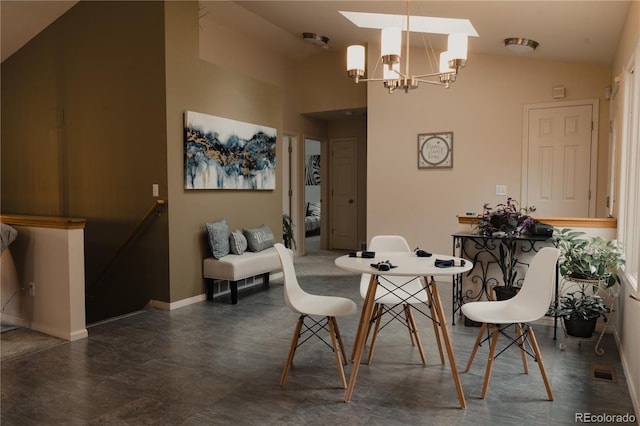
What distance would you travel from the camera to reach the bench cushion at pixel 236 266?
4.80m

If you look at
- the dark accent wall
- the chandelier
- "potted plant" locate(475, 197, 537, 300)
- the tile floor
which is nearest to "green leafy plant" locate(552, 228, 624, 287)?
"potted plant" locate(475, 197, 537, 300)

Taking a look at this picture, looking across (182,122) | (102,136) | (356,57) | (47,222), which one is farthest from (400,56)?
(102,136)

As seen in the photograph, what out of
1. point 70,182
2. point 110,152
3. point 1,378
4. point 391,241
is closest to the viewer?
point 1,378

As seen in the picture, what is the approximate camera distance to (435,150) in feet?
19.6

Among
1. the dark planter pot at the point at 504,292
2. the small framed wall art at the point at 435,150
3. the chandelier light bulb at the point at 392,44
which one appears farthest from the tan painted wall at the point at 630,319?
the small framed wall art at the point at 435,150

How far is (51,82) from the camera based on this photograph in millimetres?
5555

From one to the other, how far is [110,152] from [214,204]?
1204mm

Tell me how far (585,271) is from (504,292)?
63 centimetres

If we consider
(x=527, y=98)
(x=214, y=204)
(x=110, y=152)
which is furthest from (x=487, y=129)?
(x=110, y=152)

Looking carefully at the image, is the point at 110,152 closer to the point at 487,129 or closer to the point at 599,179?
the point at 487,129

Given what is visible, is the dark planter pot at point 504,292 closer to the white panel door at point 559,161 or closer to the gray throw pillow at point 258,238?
the white panel door at point 559,161

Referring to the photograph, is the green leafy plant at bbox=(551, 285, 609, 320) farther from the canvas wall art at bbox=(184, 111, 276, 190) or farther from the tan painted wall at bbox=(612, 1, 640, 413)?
the canvas wall art at bbox=(184, 111, 276, 190)

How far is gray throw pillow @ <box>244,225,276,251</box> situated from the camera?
5.36m

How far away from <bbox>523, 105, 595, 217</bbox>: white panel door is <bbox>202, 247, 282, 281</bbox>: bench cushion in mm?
3075
